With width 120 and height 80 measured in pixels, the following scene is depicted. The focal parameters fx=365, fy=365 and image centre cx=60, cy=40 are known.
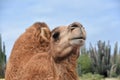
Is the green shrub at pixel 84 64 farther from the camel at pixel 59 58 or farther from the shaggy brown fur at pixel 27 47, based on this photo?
the camel at pixel 59 58

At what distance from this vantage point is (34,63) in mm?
2582

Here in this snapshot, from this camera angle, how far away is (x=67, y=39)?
2.62 meters

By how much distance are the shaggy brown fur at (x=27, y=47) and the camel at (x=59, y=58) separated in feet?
0.21

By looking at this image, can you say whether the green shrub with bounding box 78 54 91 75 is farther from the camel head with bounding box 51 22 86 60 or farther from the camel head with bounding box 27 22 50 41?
the camel head with bounding box 51 22 86 60

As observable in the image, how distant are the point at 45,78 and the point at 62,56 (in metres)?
0.23

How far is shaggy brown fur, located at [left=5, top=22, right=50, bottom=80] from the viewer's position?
276 cm

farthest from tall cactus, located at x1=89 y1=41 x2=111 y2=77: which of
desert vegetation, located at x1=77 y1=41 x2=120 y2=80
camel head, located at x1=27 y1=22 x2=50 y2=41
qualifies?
camel head, located at x1=27 y1=22 x2=50 y2=41

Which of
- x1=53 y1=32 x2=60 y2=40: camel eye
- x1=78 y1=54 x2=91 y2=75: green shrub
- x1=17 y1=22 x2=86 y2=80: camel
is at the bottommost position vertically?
x1=78 y1=54 x2=91 y2=75: green shrub

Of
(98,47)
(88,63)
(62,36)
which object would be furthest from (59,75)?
(88,63)

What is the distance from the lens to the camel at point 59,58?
2516 mm

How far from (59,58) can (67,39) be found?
0.15 metres

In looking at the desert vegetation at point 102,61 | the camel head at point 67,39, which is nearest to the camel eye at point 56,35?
the camel head at point 67,39

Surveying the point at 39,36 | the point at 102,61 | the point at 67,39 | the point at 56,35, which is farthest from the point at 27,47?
the point at 102,61

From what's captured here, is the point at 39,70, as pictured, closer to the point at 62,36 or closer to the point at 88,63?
the point at 62,36
